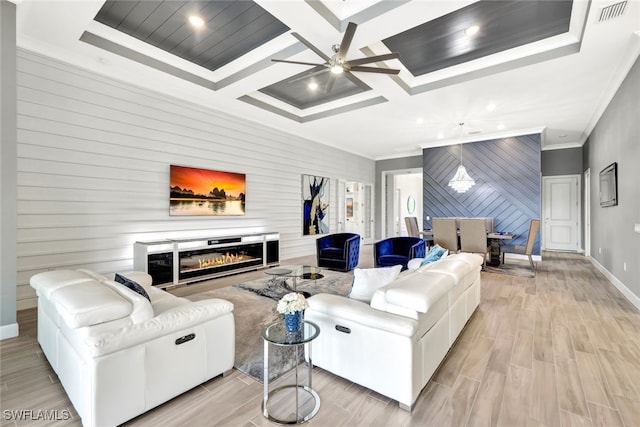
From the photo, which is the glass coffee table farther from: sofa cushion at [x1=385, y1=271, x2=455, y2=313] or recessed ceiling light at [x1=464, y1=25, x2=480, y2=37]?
recessed ceiling light at [x1=464, y1=25, x2=480, y2=37]

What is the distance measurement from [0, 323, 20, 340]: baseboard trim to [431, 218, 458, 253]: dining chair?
6.22 metres

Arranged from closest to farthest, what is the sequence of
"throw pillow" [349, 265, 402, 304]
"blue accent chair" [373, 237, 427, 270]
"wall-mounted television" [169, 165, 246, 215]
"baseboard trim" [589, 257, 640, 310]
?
1. "throw pillow" [349, 265, 402, 304]
2. "baseboard trim" [589, 257, 640, 310]
3. "wall-mounted television" [169, 165, 246, 215]
4. "blue accent chair" [373, 237, 427, 270]

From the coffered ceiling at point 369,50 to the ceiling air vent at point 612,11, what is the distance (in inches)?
0.6

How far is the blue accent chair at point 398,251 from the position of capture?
485 centimetres

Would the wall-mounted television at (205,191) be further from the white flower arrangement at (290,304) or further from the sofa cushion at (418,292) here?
the sofa cushion at (418,292)

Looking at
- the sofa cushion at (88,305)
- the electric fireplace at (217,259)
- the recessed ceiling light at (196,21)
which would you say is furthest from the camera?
the electric fireplace at (217,259)

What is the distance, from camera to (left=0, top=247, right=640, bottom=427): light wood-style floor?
65.7 inches

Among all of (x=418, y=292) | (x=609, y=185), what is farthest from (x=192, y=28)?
(x=609, y=185)

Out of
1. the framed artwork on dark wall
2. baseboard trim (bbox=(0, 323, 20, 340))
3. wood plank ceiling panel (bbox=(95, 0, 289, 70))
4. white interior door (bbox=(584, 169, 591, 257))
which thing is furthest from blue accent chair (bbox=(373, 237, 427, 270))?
white interior door (bbox=(584, 169, 591, 257))

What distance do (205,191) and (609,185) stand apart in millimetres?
6612

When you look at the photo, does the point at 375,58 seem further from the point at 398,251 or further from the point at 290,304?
the point at 398,251

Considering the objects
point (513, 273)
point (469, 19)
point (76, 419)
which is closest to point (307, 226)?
point (513, 273)

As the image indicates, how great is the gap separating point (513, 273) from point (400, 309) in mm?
4704

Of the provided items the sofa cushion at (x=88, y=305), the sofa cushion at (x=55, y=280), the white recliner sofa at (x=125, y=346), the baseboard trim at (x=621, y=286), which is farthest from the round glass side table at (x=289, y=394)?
the baseboard trim at (x=621, y=286)
